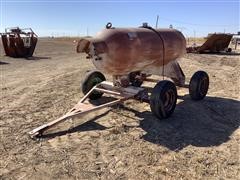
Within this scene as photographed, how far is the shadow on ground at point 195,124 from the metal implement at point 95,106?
434mm

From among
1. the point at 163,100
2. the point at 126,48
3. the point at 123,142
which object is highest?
the point at 126,48

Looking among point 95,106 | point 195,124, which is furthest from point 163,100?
point 95,106

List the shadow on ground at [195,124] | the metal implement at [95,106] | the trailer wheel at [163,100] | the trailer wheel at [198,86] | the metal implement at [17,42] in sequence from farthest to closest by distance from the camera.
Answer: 1. the metal implement at [17,42]
2. the trailer wheel at [198,86]
3. the trailer wheel at [163,100]
4. the metal implement at [95,106]
5. the shadow on ground at [195,124]

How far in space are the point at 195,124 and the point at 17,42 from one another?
748 inches

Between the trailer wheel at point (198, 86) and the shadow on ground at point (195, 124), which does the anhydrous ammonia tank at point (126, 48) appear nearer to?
the trailer wheel at point (198, 86)

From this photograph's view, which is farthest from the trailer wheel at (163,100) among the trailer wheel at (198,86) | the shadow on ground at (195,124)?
the trailer wheel at (198,86)

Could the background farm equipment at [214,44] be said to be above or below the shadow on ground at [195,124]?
above

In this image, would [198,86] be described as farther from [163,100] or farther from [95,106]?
[95,106]

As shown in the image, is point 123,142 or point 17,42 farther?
point 17,42

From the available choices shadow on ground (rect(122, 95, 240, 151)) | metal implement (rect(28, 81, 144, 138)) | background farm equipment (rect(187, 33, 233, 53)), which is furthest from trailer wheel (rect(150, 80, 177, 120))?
background farm equipment (rect(187, 33, 233, 53))

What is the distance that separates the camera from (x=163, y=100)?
613cm

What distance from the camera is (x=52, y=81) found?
1044 centimetres

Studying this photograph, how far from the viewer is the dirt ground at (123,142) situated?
422cm

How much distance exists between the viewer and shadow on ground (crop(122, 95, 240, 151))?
→ 17.3 ft
